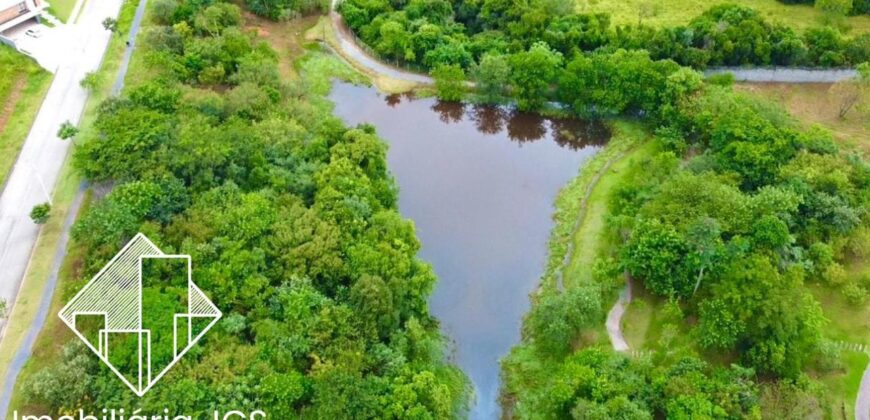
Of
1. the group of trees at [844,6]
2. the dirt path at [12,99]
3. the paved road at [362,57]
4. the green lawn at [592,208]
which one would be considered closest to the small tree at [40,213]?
the dirt path at [12,99]

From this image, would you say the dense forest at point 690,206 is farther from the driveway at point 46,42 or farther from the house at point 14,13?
the house at point 14,13

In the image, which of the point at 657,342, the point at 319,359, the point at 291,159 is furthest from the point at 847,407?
the point at 291,159

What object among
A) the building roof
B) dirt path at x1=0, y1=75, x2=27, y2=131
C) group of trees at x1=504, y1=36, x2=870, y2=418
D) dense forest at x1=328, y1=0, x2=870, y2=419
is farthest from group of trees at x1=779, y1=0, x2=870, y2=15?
the building roof

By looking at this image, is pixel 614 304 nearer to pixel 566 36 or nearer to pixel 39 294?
pixel 566 36

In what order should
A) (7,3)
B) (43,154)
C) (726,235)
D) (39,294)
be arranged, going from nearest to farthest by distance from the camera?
1. (39,294)
2. (726,235)
3. (43,154)
4. (7,3)

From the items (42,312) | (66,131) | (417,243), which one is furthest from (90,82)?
(417,243)

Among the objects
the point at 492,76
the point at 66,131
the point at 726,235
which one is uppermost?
the point at 492,76
